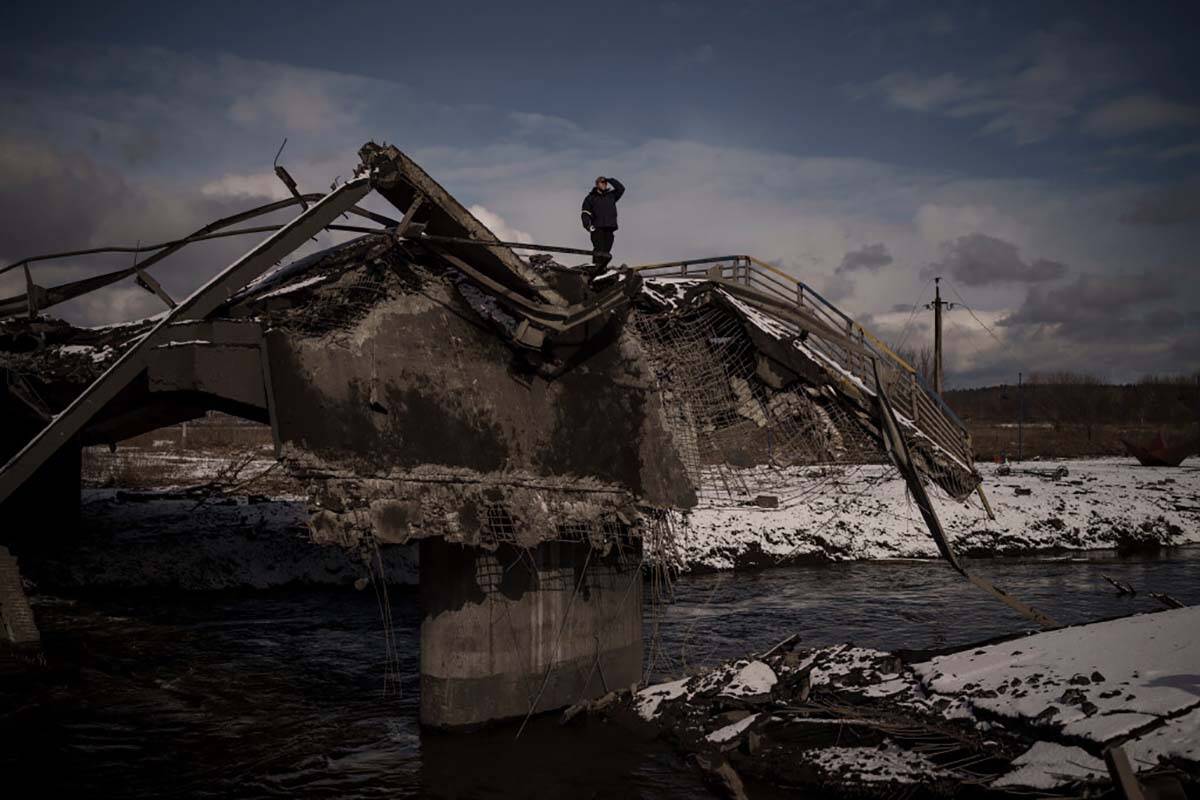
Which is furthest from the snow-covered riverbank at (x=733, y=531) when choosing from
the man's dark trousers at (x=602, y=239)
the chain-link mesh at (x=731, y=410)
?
the man's dark trousers at (x=602, y=239)

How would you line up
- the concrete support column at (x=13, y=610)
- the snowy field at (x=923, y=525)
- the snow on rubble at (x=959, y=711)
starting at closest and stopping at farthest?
1. the snow on rubble at (x=959, y=711)
2. the concrete support column at (x=13, y=610)
3. the snowy field at (x=923, y=525)

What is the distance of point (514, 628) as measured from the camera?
10453 millimetres

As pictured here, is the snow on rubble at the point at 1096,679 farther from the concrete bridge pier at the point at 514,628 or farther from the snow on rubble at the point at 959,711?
the concrete bridge pier at the point at 514,628

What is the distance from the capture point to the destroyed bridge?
9266 mm

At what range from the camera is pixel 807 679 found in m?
9.99

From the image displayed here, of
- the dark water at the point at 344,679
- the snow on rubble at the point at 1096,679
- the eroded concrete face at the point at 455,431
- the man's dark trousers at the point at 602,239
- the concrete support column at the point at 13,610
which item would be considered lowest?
the dark water at the point at 344,679

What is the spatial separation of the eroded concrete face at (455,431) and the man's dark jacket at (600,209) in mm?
1855

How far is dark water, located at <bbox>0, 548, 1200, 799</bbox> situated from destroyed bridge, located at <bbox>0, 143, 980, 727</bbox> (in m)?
1.03

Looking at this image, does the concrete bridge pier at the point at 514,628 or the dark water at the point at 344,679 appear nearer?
the dark water at the point at 344,679

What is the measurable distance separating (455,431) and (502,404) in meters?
0.68

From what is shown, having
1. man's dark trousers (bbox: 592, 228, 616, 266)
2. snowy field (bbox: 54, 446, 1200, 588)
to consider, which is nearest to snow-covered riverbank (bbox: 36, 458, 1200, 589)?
snowy field (bbox: 54, 446, 1200, 588)

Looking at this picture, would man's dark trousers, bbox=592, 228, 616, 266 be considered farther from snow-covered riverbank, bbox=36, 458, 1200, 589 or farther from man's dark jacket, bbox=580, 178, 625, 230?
snow-covered riverbank, bbox=36, 458, 1200, 589

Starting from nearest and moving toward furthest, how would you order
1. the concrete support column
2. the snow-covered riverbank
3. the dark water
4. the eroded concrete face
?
1. the eroded concrete face
2. the dark water
3. the concrete support column
4. the snow-covered riverbank

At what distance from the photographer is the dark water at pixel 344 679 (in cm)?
923
